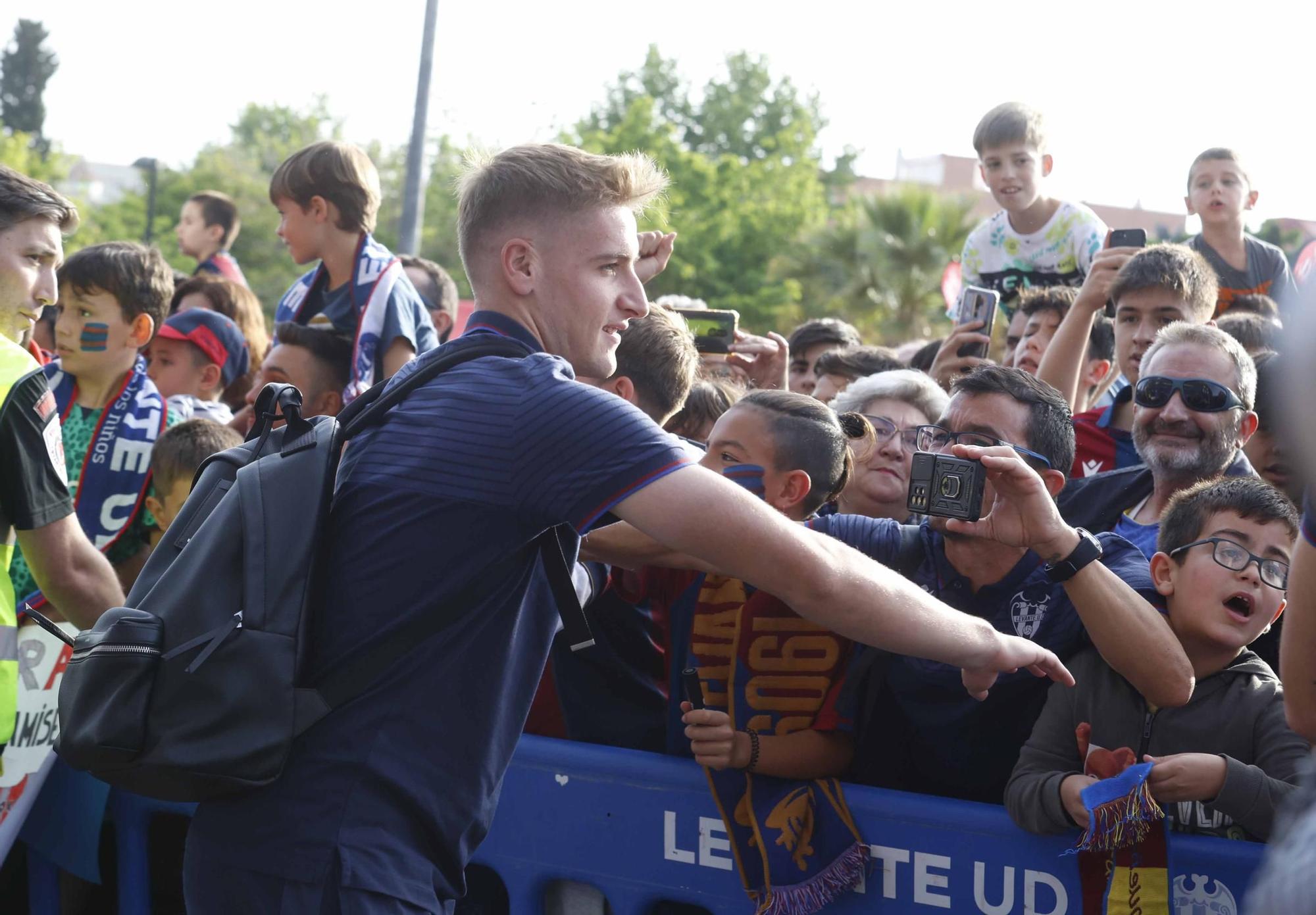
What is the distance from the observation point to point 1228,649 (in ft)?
9.16

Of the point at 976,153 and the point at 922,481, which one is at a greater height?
the point at 976,153

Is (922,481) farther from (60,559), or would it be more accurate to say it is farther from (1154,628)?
(60,559)

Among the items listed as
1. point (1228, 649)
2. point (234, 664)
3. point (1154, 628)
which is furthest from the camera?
point (1228, 649)

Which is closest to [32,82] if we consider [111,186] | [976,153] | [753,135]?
[111,186]

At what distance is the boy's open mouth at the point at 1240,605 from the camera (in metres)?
2.80

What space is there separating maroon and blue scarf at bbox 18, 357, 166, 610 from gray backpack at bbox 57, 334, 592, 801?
250cm

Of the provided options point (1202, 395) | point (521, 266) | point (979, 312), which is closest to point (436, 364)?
point (521, 266)

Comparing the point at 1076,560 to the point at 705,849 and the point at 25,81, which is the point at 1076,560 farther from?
the point at 25,81

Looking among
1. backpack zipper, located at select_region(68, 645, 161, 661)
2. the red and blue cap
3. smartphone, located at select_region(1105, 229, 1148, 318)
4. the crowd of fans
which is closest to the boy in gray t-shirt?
the crowd of fans

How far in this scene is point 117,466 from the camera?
469 centimetres

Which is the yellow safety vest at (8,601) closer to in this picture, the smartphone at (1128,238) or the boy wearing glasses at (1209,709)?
the boy wearing glasses at (1209,709)

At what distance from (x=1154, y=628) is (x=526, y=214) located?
4.58 feet

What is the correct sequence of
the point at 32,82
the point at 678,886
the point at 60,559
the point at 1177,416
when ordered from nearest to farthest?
the point at 678,886, the point at 60,559, the point at 1177,416, the point at 32,82

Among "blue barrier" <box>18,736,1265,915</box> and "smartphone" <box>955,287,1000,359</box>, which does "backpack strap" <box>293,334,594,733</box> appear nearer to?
"blue barrier" <box>18,736,1265,915</box>
